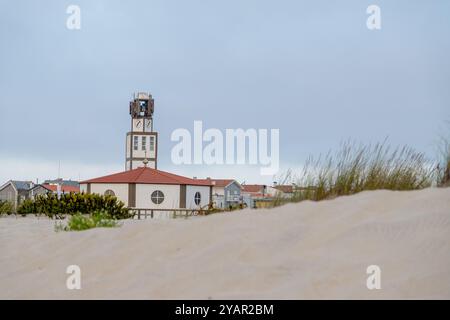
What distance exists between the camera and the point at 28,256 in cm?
570

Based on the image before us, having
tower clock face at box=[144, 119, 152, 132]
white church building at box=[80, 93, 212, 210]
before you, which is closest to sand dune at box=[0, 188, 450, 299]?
white church building at box=[80, 93, 212, 210]

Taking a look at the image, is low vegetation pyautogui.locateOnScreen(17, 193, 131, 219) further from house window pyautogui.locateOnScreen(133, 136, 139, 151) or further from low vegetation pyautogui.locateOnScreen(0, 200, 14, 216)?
house window pyautogui.locateOnScreen(133, 136, 139, 151)

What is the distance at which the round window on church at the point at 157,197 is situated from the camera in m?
34.5

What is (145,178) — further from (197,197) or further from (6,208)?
(6,208)

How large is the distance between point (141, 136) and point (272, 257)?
59.0 meters

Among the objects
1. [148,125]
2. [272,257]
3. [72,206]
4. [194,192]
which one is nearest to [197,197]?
[194,192]

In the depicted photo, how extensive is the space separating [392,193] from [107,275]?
2.55 metres

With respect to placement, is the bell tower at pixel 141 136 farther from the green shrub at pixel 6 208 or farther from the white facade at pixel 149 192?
the green shrub at pixel 6 208

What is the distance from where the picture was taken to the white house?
111 ft

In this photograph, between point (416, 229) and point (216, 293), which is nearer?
point (216, 293)
